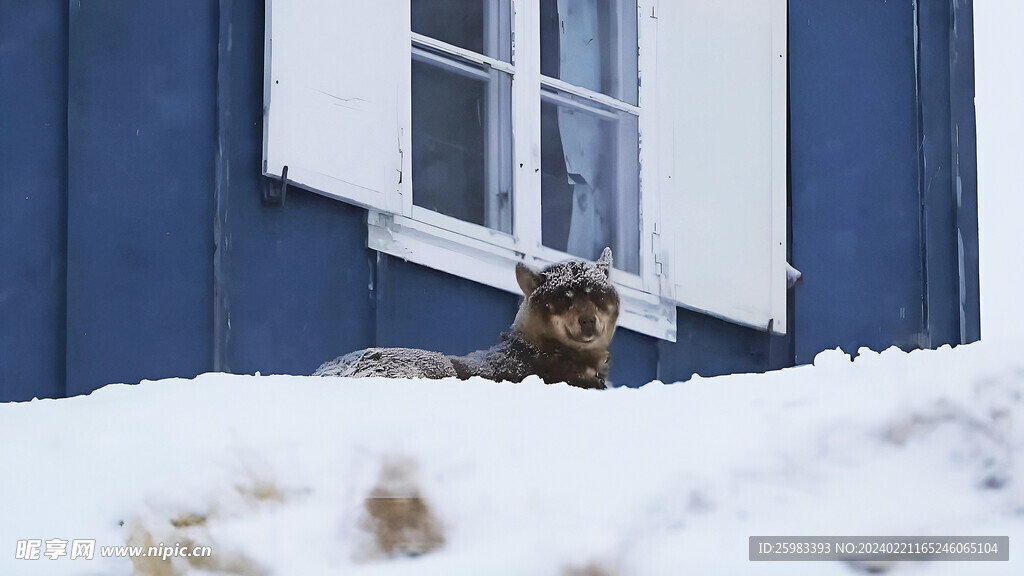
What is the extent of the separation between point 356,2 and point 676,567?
2298mm

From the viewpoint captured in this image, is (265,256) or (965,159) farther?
(965,159)

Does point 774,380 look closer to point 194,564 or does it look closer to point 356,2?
point 194,564

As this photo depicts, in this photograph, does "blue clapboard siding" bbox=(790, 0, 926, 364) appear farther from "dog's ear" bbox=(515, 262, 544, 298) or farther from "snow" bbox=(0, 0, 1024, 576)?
"snow" bbox=(0, 0, 1024, 576)

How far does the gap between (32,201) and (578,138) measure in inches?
62.8

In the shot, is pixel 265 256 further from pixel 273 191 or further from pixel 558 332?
pixel 558 332

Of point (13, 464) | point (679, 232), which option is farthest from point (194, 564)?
point (679, 232)

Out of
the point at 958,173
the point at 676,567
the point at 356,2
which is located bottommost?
the point at 676,567

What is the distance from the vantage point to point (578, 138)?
3.70m

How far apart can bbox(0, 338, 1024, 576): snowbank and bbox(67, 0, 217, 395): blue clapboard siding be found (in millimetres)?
1482

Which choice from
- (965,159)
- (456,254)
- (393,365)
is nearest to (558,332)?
(456,254)

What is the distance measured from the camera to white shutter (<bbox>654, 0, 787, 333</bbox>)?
363 centimetres

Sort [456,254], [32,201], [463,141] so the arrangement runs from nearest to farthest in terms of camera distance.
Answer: [32,201] < [456,254] < [463,141]

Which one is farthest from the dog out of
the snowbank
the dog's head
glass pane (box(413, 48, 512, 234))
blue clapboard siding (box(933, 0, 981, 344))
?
the snowbank

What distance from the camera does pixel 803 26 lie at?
3846 mm
